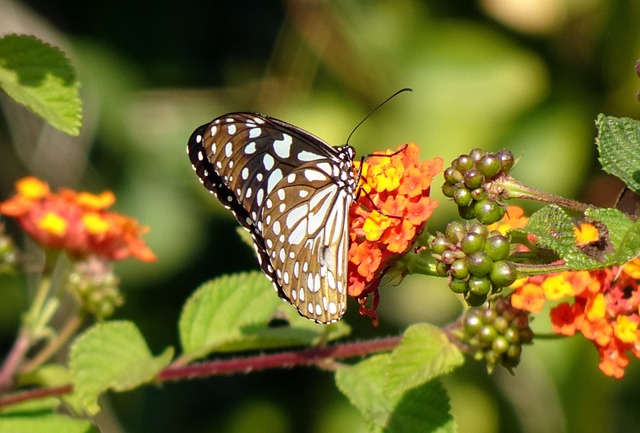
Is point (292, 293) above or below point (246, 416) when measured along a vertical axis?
above

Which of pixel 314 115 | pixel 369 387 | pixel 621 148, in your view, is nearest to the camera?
pixel 621 148

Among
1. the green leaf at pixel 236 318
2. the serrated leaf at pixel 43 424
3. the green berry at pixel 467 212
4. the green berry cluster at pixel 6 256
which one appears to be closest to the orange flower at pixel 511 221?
the green berry at pixel 467 212

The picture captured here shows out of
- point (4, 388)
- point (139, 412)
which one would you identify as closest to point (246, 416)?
point (139, 412)

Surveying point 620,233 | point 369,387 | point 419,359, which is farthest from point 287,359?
point 620,233

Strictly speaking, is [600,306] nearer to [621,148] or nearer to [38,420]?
[621,148]

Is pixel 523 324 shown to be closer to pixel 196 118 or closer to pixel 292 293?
pixel 292 293

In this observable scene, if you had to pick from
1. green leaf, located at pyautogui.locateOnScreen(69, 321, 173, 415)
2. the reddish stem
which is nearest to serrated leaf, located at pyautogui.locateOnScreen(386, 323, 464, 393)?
the reddish stem
